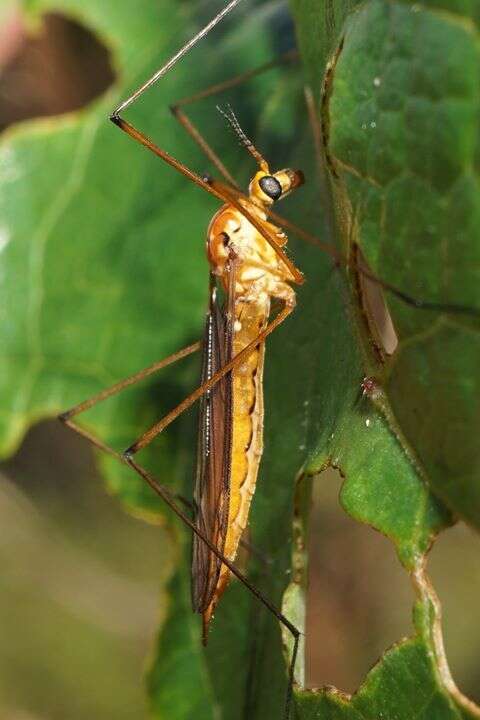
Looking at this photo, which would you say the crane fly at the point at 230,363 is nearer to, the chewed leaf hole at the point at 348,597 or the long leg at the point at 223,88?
the long leg at the point at 223,88

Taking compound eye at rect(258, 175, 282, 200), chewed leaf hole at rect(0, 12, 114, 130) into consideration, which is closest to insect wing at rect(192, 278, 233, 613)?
compound eye at rect(258, 175, 282, 200)

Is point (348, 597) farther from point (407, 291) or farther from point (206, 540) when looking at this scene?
point (407, 291)

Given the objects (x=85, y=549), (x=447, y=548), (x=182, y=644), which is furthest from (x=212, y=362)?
(x=85, y=549)

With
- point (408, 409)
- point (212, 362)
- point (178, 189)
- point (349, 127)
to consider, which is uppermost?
point (178, 189)

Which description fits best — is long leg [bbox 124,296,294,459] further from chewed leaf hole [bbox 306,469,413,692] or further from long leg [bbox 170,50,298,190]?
chewed leaf hole [bbox 306,469,413,692]

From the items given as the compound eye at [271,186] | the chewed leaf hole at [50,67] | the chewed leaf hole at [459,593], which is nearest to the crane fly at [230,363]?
the compound eye at [271,186]

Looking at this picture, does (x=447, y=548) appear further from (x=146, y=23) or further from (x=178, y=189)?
(x=146, y=23)
